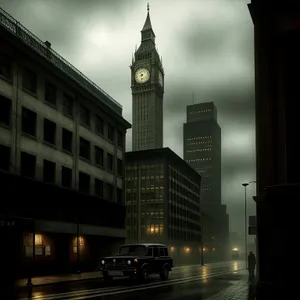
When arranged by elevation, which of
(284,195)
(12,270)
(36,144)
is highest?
(36,144)

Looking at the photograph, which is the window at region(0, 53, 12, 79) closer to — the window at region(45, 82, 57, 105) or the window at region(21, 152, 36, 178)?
the window at region(45, 82, 57, 105)

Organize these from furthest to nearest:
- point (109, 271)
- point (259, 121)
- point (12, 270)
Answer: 1. point (12, 270)
2. point (109, 271)
3. point (259, 121)

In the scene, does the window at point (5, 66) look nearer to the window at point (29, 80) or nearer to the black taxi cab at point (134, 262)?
the window at point (29, 80)

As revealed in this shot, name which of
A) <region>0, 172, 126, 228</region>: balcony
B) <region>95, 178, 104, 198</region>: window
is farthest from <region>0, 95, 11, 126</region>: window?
<region>95, 178, 104, 198</region>: window

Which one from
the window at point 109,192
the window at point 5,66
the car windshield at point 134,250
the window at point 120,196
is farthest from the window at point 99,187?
the car windshield at point 134,250

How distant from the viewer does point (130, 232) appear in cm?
9156

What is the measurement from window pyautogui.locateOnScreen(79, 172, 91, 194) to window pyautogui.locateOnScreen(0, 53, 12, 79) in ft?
39.0

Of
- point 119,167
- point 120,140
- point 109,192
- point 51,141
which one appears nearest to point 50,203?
point 51,141

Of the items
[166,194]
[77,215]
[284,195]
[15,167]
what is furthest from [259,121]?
[166,194]

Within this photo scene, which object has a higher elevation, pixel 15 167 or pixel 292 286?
pixel 15 167

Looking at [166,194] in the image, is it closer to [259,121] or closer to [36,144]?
[36,144]

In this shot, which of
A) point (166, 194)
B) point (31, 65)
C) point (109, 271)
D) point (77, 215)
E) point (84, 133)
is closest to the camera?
point (109, 271)

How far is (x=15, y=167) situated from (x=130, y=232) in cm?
6308

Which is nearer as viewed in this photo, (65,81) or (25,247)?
(25,247)
